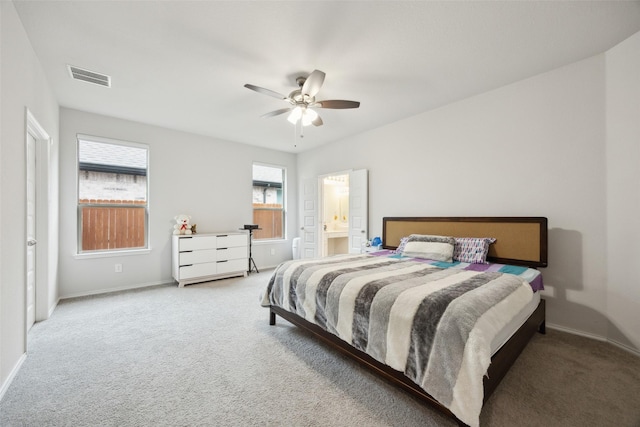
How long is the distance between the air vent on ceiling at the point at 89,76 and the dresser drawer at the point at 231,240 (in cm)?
260

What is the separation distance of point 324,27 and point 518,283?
2.53 metres

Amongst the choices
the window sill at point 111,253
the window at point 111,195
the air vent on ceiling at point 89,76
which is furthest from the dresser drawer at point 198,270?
the air vent on ceiling at point 89,76

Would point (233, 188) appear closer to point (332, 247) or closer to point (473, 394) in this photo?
point (332, 247)

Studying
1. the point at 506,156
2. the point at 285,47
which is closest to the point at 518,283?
the point at 506,156

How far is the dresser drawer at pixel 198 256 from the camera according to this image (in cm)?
428

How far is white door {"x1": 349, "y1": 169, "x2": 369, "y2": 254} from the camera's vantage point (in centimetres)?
468

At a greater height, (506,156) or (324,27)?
(324,27)

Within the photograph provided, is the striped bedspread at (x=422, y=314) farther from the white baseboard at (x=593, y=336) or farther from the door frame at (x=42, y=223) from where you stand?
the door frame at (x=42, y=223)

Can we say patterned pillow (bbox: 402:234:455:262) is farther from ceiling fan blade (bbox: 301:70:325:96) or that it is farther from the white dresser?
the white dresser

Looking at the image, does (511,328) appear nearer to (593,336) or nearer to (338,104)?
(593,336)

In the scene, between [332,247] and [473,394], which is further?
[332,247]

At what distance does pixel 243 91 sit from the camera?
3.23 meters

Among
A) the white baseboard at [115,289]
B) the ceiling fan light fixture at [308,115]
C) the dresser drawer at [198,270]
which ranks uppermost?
the ceiling fan light fixture at [308,115]

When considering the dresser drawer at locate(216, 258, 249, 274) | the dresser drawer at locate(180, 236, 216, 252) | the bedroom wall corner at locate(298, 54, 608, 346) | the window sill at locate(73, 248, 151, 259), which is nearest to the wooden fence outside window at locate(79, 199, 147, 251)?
the window sill at locate(73, 248, 151, 259)
